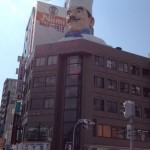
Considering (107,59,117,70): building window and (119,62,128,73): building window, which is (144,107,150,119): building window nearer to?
(119,62,128,73): building window

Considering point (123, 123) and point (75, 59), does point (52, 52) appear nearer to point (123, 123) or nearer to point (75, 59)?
point (75, 59)

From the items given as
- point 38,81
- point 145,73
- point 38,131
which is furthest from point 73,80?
point 145,73

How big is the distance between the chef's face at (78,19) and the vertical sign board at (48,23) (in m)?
15.8

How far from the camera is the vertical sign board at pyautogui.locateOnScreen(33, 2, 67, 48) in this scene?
241ft

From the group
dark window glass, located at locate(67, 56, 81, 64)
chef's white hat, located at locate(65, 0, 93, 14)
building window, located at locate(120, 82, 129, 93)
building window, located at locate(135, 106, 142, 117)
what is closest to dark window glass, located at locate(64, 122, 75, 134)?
dark window glass, located at locate(67, 56, 81, 64)

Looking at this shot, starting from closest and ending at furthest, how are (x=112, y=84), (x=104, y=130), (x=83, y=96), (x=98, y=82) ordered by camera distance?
(x=83, y=96) < (x=104, y=130) < (x=98, y=82) < (x=112, y=84)

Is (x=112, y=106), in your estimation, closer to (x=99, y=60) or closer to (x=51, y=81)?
(x=99, y=60)

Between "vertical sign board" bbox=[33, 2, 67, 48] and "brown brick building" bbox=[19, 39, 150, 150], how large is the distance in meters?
17.8

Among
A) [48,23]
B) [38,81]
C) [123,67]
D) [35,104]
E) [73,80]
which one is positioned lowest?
[35,104]

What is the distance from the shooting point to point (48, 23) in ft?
247

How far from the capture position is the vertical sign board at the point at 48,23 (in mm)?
73562

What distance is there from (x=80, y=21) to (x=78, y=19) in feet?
1.78

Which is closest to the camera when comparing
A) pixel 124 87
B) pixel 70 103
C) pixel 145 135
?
pixel 70 103

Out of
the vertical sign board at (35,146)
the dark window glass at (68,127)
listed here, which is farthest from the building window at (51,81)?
the vertical sign board at (35,146)
